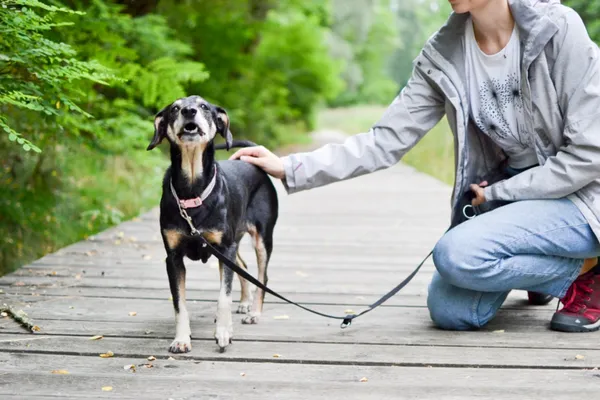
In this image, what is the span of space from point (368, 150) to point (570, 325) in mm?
1249

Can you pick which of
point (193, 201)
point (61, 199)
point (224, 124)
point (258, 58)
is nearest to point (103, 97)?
point (61, 199)

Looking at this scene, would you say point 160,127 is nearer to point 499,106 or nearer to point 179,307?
point 179,307

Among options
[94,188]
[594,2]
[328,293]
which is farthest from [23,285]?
[594,2]

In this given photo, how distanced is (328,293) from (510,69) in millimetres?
1636

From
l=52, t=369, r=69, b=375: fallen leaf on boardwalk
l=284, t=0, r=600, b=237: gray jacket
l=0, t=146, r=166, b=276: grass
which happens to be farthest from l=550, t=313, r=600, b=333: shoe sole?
l=0, t=146, r=166, b=276: grass

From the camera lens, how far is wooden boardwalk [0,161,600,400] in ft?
8.61

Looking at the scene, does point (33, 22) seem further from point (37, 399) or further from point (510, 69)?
point (510, 69)

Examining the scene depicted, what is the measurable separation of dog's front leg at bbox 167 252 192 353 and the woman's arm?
72 cm

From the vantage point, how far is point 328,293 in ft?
14.0

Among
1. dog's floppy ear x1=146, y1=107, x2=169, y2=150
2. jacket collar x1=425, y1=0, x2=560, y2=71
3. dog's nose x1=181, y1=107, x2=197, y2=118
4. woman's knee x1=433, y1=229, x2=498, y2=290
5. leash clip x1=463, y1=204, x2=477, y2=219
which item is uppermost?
jacket collar x1=425, y1=0, x2=560, y2=71

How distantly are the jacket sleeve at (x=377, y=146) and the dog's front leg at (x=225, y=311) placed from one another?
23.7 inches

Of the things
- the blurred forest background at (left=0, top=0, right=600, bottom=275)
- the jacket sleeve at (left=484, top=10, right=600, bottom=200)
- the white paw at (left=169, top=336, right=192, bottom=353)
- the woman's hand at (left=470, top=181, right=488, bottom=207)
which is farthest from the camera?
the blurred forest background at (left=0, top=0, right=600, bottom=275)

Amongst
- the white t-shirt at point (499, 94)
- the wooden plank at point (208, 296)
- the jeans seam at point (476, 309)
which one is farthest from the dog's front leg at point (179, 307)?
the white t-shirt at point (499, 94)

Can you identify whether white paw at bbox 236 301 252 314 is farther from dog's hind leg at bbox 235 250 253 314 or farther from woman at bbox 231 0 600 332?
→ woman at bbox 231 0 600 332
